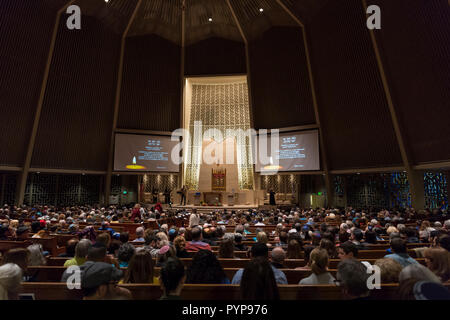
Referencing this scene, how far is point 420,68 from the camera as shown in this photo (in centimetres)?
909

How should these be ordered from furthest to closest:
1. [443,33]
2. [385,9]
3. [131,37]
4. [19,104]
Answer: [131,37] < [19,104] < [385,9] < [443,33]

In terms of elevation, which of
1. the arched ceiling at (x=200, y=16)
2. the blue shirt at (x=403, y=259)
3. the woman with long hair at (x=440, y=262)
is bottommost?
the blue shirt at (x=403, y=259)

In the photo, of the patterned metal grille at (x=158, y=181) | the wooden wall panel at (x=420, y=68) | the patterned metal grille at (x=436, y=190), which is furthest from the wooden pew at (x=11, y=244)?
the patterned metal grille at (x=158, y=181)

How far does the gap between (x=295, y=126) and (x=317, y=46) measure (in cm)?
441

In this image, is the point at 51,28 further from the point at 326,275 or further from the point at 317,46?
the point at 326,275

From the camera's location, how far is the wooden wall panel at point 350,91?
11.5 m

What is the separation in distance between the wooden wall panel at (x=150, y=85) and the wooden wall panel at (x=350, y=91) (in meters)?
8.54

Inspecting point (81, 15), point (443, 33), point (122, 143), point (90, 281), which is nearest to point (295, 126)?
point (443, 33)

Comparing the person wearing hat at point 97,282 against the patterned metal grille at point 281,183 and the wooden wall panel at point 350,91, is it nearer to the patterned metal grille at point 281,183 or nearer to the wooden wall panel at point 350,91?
the wooden wall panel at point 350,91

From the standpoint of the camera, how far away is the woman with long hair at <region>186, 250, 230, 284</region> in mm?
2236

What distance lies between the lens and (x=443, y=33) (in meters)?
8.19

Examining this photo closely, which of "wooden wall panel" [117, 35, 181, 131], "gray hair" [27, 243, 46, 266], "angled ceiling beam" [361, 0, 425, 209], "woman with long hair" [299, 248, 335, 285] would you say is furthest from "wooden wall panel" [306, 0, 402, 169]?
"gray hair" [27, 243, 46, 266]

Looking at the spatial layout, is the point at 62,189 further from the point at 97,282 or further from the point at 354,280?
the point at 354,280

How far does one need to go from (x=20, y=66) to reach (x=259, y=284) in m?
14.8
